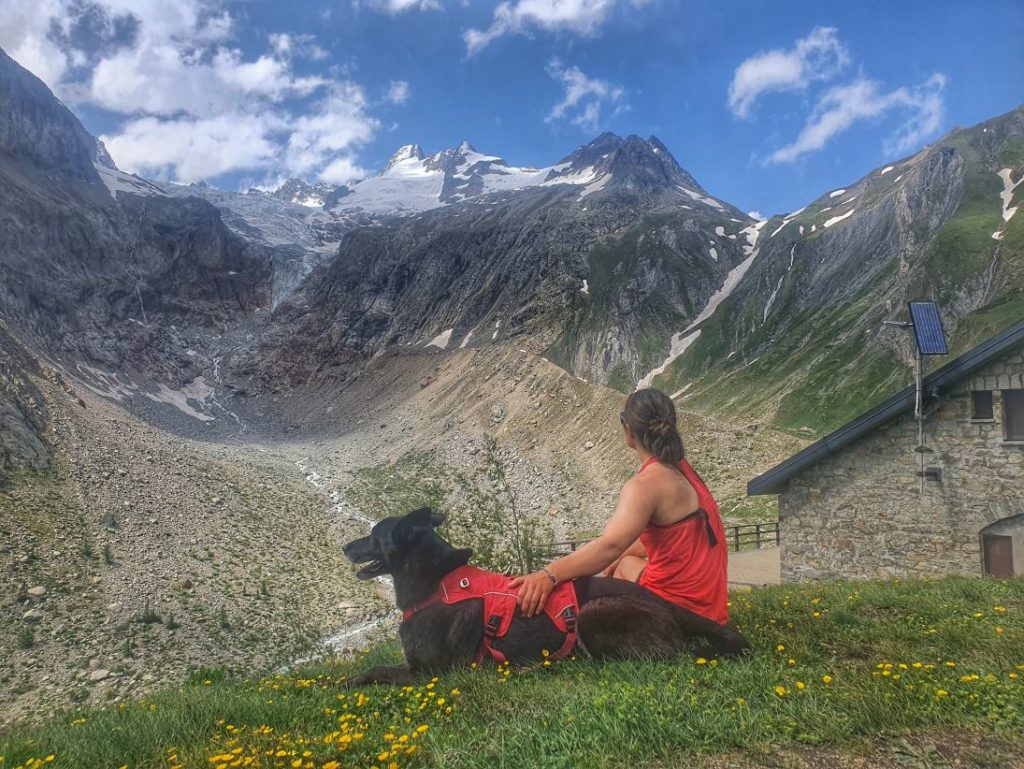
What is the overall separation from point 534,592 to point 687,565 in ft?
4.30

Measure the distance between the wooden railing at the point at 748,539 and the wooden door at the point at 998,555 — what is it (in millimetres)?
9012

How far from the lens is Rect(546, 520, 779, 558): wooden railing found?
77.2 ft

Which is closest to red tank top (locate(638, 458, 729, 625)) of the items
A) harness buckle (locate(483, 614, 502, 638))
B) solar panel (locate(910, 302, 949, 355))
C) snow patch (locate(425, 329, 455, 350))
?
harness buckle (locate(483, 614, 502, 638))

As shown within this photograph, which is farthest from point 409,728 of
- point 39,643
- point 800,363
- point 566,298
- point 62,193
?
point 62,193

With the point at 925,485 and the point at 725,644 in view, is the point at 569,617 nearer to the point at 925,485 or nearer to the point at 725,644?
the point at 725,644

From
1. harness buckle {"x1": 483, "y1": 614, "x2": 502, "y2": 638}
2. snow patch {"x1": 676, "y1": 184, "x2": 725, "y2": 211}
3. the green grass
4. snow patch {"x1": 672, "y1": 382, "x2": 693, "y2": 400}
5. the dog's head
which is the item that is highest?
snow patch {"x1": 676, "y1": 184, "x2": 725, "y2": 211}

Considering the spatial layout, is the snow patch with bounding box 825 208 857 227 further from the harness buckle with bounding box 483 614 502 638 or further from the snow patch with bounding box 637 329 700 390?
the harness buckle with bounding box 483 614 502 638

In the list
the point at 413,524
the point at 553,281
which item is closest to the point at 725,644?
the point at 413,524

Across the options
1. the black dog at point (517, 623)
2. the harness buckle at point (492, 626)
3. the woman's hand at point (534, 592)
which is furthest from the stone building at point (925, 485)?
the harness buckle at point (492, 626)

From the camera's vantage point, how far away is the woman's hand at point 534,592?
4894mm

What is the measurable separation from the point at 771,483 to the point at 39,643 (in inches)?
757

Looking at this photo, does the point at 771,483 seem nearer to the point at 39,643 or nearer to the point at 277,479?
the point at 39,643

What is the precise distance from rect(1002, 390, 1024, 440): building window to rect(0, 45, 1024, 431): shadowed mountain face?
50.4m

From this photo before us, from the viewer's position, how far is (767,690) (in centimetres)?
417
